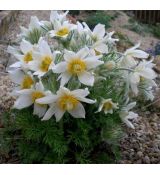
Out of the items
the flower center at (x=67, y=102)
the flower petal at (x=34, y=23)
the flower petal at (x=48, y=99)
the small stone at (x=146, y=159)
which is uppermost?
the flower petal at (x=34, y=23)

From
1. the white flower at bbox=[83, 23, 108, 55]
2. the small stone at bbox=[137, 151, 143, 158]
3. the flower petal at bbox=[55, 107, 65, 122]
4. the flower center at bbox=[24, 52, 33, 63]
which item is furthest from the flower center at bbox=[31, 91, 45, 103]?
the small stone at bbox=[137, 151, 143, 158]

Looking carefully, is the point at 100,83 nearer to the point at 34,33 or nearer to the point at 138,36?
the point at 34,33

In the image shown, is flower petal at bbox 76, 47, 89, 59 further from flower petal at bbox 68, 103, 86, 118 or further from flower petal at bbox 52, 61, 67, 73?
flower petal at bbox 68, 103, 86, 118

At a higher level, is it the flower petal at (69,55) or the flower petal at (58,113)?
the flower petal at (69,55)

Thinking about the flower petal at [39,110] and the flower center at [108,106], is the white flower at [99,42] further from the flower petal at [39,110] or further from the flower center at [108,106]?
the flower petal at [39,110]

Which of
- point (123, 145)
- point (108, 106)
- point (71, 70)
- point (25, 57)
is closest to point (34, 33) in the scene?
point (25, 57)

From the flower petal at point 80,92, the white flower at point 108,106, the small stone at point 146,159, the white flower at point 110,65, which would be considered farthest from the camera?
the small stone at point 146,159

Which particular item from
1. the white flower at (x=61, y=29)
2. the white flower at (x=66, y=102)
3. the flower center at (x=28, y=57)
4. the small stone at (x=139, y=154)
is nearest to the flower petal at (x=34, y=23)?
the white flower at (x=61, y=29)
